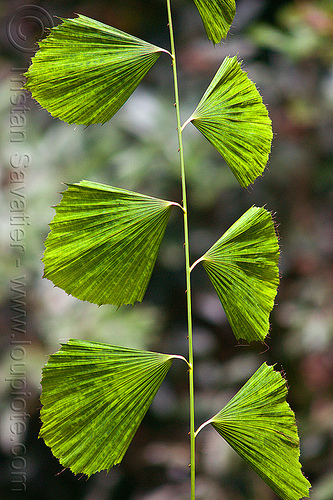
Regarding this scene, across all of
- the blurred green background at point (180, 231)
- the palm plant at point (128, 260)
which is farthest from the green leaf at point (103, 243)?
the blurred green background at point (180, 231)

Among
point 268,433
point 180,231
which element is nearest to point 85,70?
point 268,433

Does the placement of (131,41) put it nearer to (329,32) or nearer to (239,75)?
(239,75)

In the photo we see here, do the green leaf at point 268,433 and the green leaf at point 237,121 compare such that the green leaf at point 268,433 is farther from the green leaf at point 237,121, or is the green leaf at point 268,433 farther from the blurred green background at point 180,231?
the blurred green background at point 180,231

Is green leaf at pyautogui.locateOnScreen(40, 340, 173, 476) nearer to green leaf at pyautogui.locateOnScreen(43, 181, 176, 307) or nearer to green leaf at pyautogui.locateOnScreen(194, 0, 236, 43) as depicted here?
green leaf at pyautogui.locateOnScreen(43, 181, 176, 307)

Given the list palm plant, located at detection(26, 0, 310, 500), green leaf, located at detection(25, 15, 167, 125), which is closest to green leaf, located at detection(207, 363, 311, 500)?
palm plant, located at detection(26, 0, 310, 500)

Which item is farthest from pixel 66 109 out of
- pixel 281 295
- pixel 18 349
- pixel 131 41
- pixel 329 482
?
pixel 281 295

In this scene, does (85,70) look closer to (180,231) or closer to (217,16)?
(217,16)
